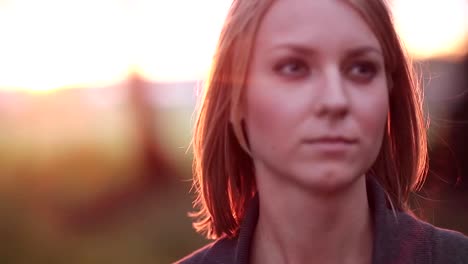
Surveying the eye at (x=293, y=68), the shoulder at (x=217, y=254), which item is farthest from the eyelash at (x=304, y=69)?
the shoulder at (x=217, y=254)

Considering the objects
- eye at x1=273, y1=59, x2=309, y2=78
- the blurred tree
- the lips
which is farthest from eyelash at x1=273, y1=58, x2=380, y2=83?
the blurred tree

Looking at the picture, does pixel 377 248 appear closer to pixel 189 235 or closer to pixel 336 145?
pixel 336 145

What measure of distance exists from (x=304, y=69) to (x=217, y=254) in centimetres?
71

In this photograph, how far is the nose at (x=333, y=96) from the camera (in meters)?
2.18

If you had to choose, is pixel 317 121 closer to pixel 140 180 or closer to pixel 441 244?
pixel 441 244

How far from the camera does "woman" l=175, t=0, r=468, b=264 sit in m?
2.25

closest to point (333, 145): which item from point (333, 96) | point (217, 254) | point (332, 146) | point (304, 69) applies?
point (332, 146)

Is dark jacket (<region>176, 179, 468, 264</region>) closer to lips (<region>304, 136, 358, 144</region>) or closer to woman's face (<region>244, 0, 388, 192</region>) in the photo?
woman's face (<region>244, 0, 388, 192</region>)

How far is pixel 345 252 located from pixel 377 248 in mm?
90

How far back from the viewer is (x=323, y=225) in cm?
237

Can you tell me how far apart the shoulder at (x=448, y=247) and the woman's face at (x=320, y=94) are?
1.02 ft

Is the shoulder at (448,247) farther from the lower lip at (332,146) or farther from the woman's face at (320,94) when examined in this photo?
the lower lip at (332,146)

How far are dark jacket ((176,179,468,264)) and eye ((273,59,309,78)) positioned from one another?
1.52 ft

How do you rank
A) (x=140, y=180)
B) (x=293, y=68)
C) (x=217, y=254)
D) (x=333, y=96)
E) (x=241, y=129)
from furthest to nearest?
(x=140, y=180)
(x=217, y=254)
(x=241, y=129)
(x=293, y=68)
(x=333, y=96)
